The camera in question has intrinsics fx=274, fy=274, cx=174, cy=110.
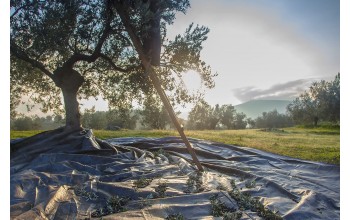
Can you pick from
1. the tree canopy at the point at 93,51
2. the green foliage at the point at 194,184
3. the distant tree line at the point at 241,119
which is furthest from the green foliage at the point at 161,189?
the distant tree line at the point at 241,119

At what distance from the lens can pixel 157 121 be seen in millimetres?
16844

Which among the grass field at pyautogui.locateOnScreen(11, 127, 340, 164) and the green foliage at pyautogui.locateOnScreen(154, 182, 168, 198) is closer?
the green foliage at pyautogui.locateOnScreen(154, 182, 168, 198)

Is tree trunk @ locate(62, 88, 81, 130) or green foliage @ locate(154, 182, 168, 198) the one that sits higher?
tree trunk @ locate(62, 88, 81, 130)

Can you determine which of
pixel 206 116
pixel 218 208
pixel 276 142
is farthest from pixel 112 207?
pixel 206 116

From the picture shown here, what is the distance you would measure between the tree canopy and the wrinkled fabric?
2.86 m

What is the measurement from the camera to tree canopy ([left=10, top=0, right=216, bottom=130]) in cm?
999

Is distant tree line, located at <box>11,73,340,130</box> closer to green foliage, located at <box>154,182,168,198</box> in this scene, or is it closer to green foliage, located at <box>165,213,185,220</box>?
green foliage, located at <box>154,182,168,198</box>

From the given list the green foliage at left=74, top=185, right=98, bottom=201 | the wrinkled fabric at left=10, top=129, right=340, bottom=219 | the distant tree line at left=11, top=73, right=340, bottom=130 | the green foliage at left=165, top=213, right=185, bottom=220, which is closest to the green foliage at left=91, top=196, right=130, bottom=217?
the wrinkled fabric at left=10, top=129, right=340, bottom=219

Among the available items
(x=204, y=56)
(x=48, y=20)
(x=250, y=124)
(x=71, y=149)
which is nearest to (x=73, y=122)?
(x=71, y=149)

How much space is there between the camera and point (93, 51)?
1352 cm

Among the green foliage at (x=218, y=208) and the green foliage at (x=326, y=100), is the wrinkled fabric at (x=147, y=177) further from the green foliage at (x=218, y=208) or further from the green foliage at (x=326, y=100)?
the green foliage at (x=326, y=100)
